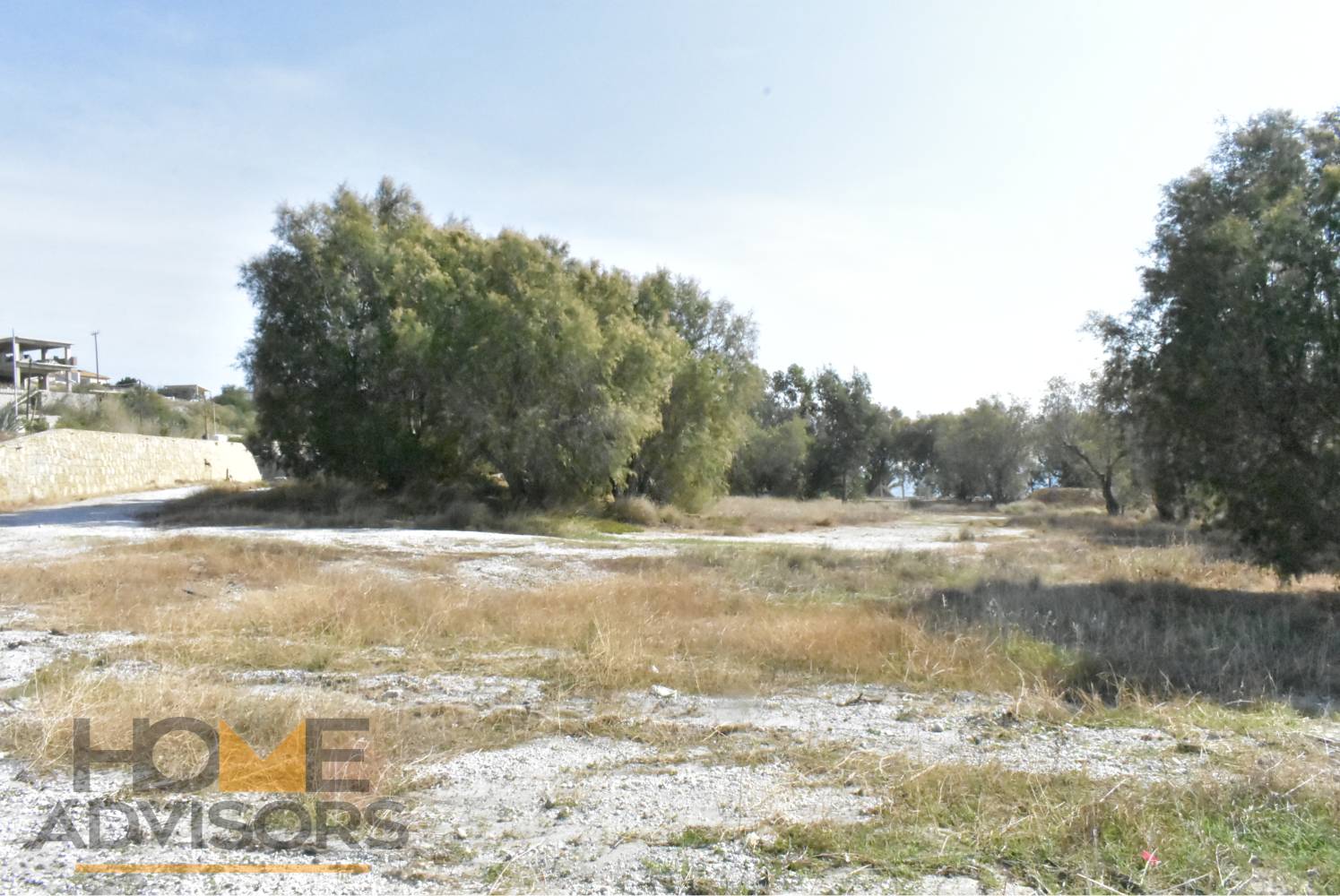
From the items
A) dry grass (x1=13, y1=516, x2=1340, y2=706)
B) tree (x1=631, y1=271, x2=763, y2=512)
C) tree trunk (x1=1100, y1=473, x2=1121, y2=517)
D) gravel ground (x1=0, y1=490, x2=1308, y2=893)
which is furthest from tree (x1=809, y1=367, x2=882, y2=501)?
gravel ground (x1=0, y1=490, x2=1308, y2=893)

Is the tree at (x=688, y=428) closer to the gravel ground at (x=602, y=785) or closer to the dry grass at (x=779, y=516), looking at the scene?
the dry grass at (x=779, y=516)

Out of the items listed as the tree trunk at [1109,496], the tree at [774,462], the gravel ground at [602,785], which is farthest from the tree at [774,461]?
the gravel ground at [602,785]

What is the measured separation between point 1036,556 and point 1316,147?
998cm

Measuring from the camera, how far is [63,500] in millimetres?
34531

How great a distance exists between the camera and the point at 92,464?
A: 38719 mm

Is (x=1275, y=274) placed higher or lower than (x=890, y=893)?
higher

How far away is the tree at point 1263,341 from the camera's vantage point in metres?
14.2

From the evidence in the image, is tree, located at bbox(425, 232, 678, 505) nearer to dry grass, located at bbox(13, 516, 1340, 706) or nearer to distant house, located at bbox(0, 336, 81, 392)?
dry grass, located at bbox(13, 516, 1340, 706)

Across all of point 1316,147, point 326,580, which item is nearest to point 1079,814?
point 326,580

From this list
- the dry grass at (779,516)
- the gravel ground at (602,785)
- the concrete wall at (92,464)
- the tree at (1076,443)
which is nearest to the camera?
the gravel ground at (602,785)

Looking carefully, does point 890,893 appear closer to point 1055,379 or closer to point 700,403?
point 700,403

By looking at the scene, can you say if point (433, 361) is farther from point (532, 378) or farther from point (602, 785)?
point (602, 785)
